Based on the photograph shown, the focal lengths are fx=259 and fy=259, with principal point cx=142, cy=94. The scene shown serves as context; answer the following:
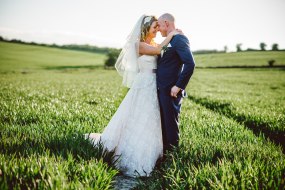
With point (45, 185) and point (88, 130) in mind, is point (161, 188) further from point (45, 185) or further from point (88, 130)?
point (88, 130)

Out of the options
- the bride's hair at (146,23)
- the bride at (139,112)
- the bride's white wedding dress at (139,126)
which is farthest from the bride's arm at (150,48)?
the bride's hair at (146,23)

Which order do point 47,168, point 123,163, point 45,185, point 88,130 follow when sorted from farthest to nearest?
point 88,130 < point 123,163 < point 47,168 < point 45,185

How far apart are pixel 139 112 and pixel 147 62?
0.99 meters

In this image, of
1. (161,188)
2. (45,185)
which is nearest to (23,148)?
(45,185)

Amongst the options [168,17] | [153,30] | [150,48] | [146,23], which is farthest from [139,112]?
[168,17]

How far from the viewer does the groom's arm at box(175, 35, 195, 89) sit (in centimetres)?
447

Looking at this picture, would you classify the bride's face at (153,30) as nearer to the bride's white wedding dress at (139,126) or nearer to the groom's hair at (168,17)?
the groom's hair at (168,17)

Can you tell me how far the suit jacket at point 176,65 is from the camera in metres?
4.50

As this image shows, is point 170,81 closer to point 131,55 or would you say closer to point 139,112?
point 139,112

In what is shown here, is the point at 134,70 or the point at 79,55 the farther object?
the point at 79,55

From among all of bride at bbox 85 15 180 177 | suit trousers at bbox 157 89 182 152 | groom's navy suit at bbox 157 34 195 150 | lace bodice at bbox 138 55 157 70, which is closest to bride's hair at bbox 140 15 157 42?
bride at bbox 85 15 180 177

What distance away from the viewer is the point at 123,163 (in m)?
4.79

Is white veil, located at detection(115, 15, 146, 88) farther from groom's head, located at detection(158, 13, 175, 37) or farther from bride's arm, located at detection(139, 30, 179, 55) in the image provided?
groom's head, located at detection(158, 13, 175, 37)

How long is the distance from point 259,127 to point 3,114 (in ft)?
24.5
